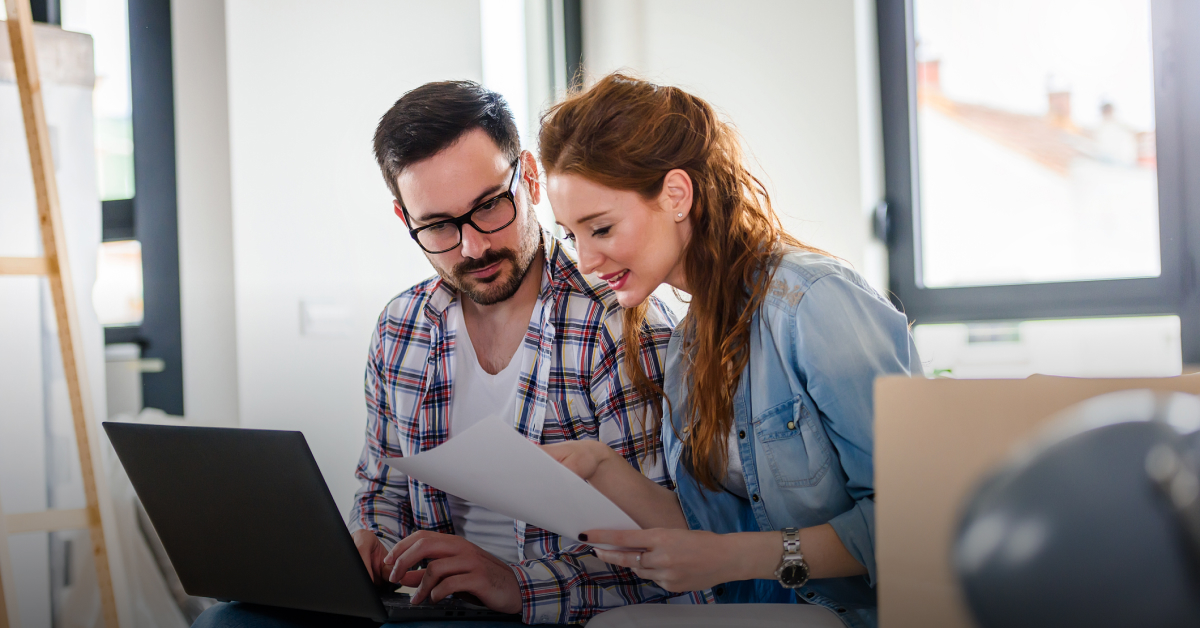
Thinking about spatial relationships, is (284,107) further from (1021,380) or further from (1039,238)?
(1039,238)

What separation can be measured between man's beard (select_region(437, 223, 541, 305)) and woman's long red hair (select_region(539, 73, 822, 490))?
0.23 meters

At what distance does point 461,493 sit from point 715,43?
1.84 meters

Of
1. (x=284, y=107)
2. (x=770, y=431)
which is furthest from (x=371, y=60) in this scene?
(x=770, y=431)

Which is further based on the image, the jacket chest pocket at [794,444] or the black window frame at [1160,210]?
the black window frame at [1160,210]

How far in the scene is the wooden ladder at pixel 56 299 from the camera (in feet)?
3.86

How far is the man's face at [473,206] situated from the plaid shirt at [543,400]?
0.07 m

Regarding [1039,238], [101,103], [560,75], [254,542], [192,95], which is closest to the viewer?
[254,542]

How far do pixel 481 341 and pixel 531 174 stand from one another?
0.30m

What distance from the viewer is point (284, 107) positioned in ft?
5.61

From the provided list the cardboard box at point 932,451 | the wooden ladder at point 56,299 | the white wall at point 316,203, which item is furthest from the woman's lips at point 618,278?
the white wall at point 316,203

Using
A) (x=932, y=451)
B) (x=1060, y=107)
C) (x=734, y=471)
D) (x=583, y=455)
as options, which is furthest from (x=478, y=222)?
(x=1060, y=107)

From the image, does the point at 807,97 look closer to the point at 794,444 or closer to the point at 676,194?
the point at 676,194

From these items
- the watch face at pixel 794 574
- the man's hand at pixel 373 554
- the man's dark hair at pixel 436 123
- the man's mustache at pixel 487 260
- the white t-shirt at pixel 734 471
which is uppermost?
the man's dark hair at pixel 436 123

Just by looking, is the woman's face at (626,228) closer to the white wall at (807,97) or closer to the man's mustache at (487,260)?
the man's mustache at (487,260)
